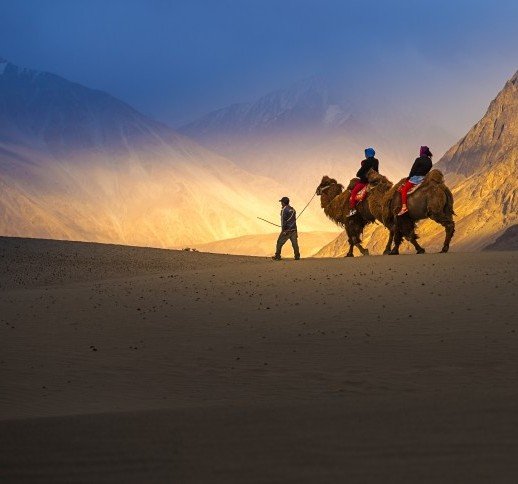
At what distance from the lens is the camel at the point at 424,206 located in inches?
907

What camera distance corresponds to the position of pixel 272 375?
1130 centimetres

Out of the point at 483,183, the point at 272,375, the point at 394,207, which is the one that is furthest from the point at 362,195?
the point at 483,183

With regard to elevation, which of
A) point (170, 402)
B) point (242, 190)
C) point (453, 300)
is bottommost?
point (170, 402)

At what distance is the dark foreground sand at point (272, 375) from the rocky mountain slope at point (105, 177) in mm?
98149

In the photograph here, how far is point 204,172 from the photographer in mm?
157000

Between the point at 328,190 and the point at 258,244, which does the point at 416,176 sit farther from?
the point at 258,244

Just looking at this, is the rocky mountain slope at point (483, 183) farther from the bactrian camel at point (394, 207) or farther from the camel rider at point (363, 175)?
the camel rider at point (363, 175)

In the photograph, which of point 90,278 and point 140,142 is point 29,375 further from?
point 140,142

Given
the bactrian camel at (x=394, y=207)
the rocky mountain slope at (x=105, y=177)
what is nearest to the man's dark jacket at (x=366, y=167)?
the bactrian camel at (x=394, y=207)

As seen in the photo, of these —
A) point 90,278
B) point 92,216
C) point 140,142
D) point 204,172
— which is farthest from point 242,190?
point 90,278

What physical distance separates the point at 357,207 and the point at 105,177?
11984 centimetres

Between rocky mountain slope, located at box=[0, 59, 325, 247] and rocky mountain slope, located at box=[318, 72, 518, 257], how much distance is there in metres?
39.6

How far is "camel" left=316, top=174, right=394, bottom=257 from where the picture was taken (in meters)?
24.7

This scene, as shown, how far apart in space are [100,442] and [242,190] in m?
150
